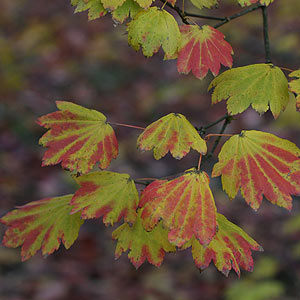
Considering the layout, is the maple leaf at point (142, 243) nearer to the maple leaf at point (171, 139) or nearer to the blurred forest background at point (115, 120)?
the maple leaf at point (171, 139)

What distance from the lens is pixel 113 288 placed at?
347cm

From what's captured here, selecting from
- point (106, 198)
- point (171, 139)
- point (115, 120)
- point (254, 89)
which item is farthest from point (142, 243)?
point (115, 120)

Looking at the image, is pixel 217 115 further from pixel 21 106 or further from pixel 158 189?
pixel 158 189

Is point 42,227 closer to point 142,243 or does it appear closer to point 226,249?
point 142,243

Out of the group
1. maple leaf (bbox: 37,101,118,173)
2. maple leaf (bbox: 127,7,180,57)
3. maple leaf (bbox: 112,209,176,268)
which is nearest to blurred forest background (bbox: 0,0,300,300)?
maple leaf (bbox: 112,209,176,268)

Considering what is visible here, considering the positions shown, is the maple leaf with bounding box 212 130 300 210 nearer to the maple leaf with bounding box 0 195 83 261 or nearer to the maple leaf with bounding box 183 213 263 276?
the maple leaf with bounding box 183 213 263 276

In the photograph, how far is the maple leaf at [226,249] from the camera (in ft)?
3.30

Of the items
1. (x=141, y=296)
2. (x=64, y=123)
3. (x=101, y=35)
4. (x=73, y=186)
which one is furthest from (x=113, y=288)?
(x=101, y=35)

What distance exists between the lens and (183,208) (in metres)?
0.96

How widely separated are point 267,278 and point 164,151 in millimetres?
2762

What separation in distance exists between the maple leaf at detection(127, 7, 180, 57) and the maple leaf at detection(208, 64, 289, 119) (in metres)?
0.17

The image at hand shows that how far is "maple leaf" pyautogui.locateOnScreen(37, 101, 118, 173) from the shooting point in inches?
42.7

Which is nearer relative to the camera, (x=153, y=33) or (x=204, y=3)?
(x=153, y=33)

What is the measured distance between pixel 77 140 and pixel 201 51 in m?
0.38
